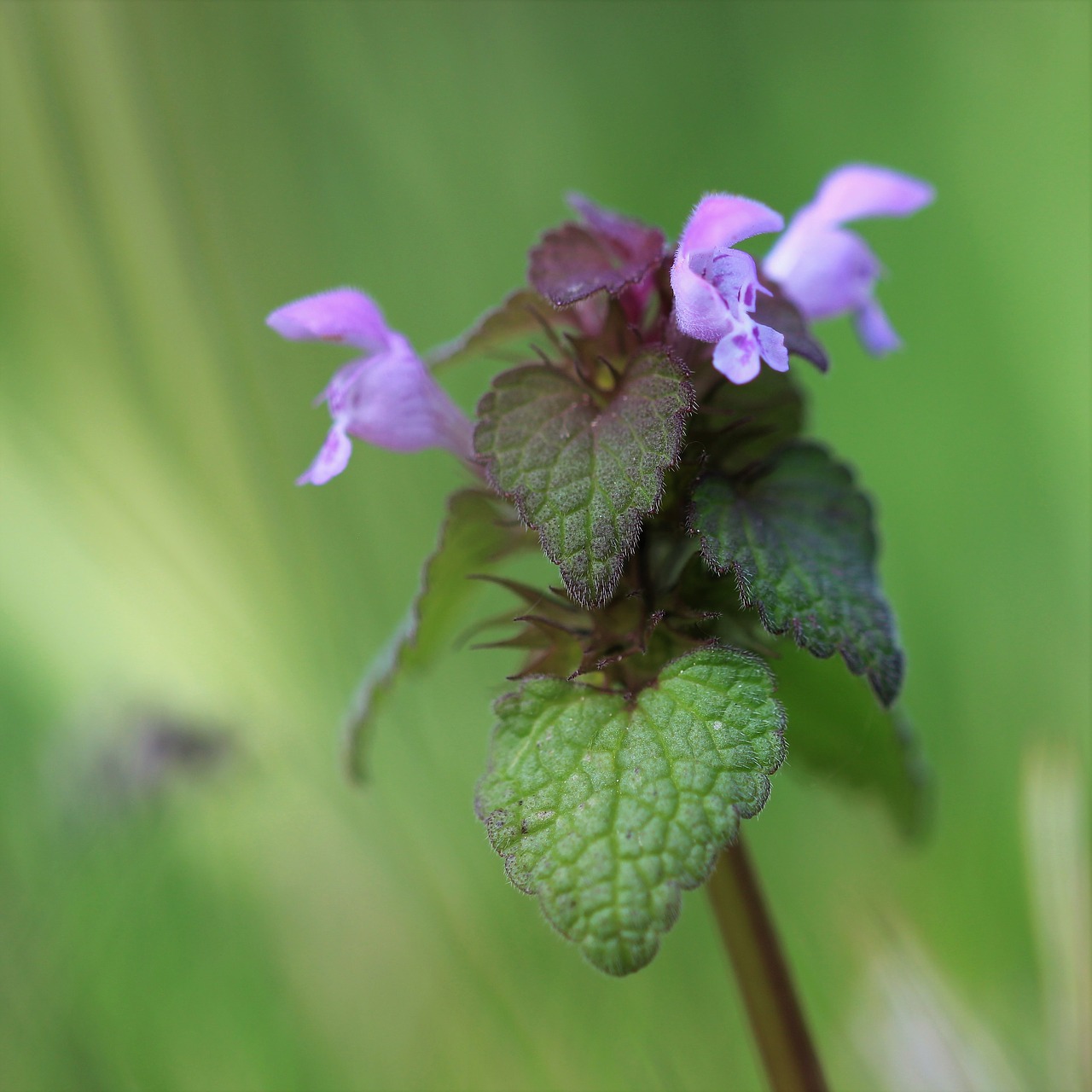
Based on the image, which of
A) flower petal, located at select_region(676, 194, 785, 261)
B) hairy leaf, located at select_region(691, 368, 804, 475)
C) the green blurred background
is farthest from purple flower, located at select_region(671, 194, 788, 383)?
the green blurred background

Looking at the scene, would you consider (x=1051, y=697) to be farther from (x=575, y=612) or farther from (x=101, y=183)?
A: (x=101, y=183)

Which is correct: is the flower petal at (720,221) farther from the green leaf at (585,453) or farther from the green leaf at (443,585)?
the green leaf at (443,585)

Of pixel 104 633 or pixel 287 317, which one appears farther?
pixel 104 633

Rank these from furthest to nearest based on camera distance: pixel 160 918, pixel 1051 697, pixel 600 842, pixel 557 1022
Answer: pixel 1051 697 < pixel 160 918 < pixel 557 1022 < pixel 600 842

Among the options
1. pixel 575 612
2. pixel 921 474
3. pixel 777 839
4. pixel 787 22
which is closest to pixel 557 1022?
pixel 777 839

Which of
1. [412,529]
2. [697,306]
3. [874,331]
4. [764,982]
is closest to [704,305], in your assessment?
[697,306]

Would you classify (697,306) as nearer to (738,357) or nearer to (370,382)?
(738,357)

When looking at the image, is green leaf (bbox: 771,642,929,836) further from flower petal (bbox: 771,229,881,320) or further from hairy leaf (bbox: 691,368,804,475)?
flower petal (bbox: 771,229,881,320)
